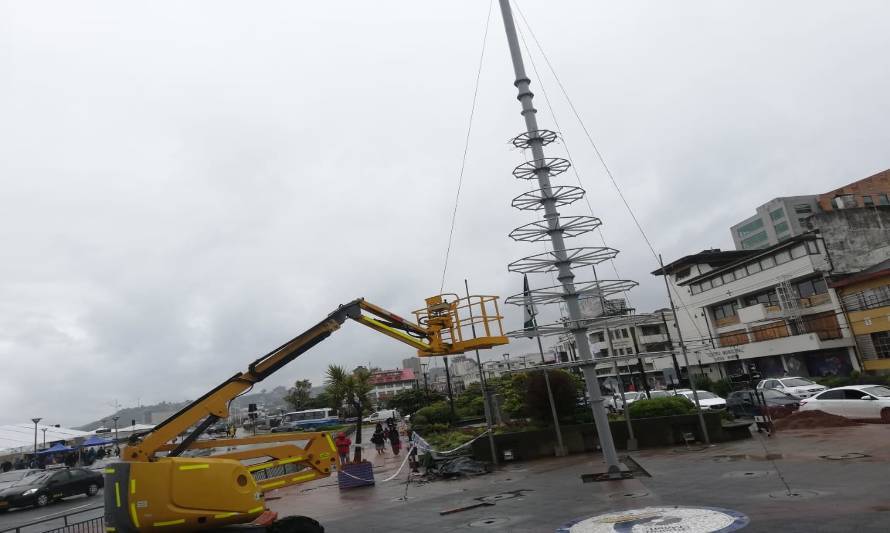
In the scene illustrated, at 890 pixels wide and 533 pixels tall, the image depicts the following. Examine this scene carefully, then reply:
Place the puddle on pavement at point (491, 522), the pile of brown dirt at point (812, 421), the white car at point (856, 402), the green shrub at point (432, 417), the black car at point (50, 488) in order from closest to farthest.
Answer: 1. the puddle on pavement at point (491, 522)
2. the white car at point (856, 402)
3. the pile of brown dirt at point (812, 421)
4. the black car at point (50, 488)
5. the green shrub at point (432, 417)

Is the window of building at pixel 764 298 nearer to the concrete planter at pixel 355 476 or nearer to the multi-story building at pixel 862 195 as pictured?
the multi-story building at pixel 862 195

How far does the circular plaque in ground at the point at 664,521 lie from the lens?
8805 millimetres

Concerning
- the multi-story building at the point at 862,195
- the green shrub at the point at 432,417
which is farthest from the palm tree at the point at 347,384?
the multi-story building at the point at 862,195

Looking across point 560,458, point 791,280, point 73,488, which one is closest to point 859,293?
point 791,280

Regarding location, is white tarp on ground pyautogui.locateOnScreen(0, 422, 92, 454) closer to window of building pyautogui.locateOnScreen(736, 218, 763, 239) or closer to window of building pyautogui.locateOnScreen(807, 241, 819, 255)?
window of building pyautogui.locateOnScreen(807, 241, 819, 255)

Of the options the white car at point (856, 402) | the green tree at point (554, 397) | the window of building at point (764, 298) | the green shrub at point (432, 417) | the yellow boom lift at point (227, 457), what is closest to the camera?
the yellow boom lift at point (227, 457)

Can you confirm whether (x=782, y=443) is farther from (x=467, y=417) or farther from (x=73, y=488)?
(x=73, y=488)

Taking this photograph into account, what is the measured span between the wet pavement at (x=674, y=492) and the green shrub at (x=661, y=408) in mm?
1933

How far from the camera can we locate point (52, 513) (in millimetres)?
20797

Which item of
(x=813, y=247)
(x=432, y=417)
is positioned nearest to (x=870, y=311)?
(x=813, y=247)

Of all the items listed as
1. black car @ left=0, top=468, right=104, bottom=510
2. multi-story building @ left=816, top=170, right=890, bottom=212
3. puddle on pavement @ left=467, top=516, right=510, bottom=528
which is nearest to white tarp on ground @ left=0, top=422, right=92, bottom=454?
black car @ left=0, top=468, right=104, bottom=510

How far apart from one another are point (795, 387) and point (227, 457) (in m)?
29.3

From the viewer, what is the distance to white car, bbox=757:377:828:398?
27.2m

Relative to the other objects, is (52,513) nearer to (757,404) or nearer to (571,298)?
(571,298)
